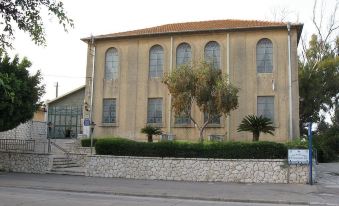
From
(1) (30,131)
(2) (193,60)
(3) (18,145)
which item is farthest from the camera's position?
(1) (30,131)

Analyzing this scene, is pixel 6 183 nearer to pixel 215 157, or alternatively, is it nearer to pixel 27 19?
pixel 215 157

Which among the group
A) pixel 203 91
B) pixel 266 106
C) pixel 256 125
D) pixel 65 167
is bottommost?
pixel 65 167

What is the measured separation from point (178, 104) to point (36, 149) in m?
9.20

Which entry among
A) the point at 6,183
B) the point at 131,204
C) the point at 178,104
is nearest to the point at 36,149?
the point at 6,183

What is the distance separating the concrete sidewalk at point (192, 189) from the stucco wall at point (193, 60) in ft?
35.2

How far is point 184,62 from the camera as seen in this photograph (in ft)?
108

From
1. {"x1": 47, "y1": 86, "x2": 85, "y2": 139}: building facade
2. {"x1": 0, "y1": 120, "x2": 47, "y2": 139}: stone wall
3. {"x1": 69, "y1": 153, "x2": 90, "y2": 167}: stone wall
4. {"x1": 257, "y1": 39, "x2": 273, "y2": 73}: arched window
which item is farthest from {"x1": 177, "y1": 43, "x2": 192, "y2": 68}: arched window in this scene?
{"x1": 0, "y1": 120, "x2": 47, "y2": 139}: stone wall

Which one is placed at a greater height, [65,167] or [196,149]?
[196,149]

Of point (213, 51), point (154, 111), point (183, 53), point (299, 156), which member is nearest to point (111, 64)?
point (154, 111)

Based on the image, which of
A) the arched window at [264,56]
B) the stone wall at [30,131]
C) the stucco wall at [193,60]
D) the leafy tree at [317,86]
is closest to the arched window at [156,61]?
the stucco wall at [193,60]

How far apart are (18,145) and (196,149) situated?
11672 millimetres

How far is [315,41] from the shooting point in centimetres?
4512

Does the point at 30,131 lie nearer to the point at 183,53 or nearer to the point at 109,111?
the point at 109,111

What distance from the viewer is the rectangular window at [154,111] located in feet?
107
